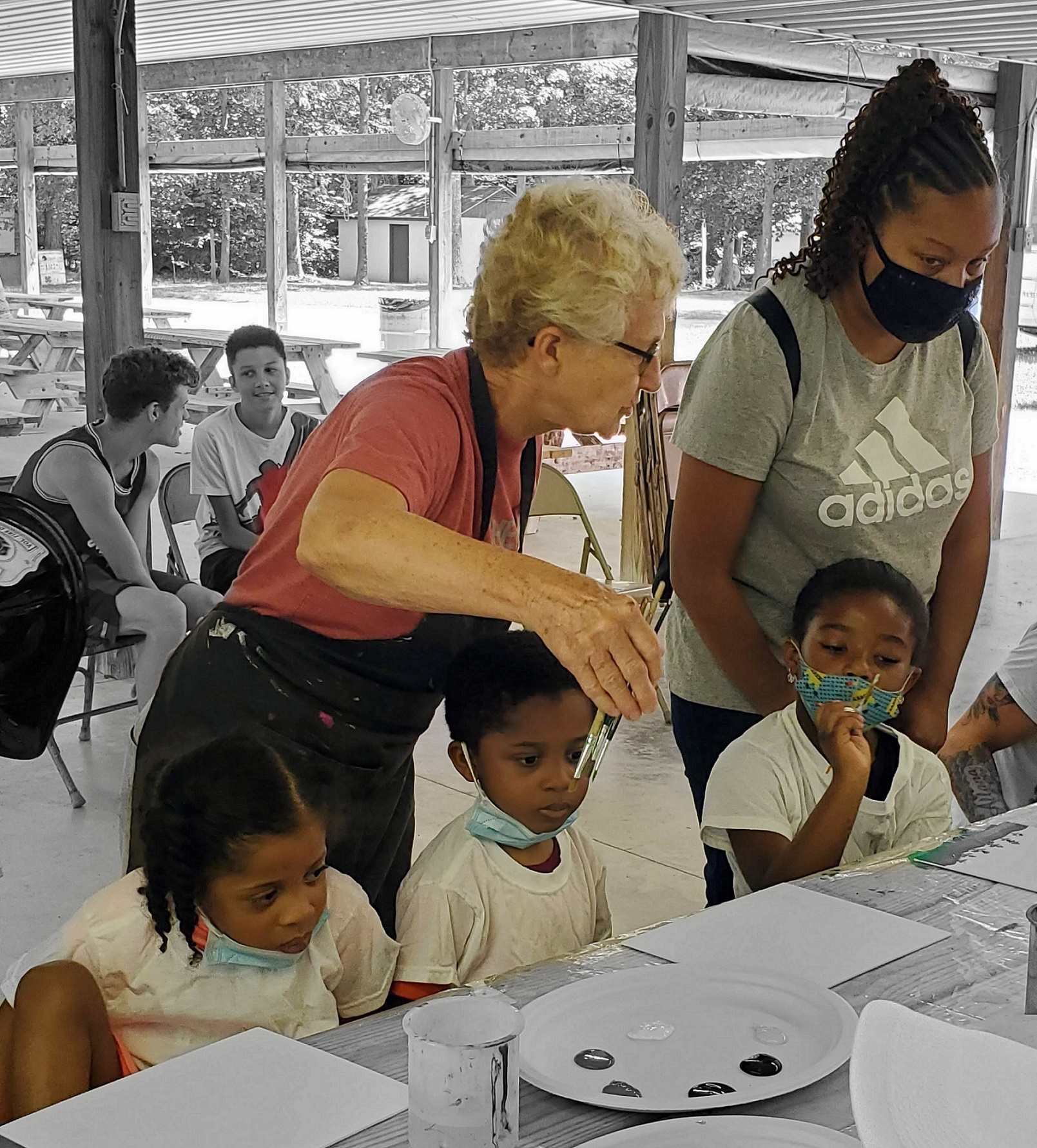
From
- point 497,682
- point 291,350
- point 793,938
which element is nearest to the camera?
point 793,938

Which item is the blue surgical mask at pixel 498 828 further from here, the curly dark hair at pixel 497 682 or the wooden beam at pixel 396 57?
the wooden beam at pixel 396 57

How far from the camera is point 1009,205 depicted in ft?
24.7

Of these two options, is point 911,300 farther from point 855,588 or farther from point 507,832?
point 507,832


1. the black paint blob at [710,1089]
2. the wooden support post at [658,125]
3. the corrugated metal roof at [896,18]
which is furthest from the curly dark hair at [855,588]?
the wooden support post at [658,125]

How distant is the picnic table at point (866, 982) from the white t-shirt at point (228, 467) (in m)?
3.38

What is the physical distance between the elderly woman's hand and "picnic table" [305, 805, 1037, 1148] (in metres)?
0.30

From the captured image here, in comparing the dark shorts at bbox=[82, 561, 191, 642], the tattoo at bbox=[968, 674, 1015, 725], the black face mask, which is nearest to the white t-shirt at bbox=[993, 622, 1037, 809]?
the tattoo at bbox=[968, 674, 1015, 725]

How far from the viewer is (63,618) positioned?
96.7 inches

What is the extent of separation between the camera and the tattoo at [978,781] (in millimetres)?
2676

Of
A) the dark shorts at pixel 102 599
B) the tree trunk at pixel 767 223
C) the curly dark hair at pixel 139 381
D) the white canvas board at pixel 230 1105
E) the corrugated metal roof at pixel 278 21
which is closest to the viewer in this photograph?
the white canvas board at pixel 230 1105

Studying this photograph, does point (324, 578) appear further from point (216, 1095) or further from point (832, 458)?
point (832, 458)

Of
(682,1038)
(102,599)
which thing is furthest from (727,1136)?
(102,599)

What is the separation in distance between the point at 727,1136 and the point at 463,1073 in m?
0.23

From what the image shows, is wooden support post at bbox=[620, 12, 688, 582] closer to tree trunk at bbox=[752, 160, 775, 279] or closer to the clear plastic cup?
the clear plastic cup
